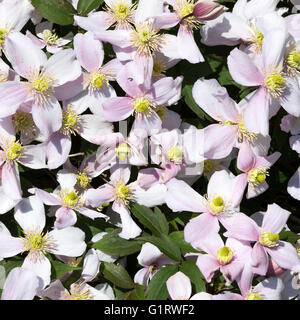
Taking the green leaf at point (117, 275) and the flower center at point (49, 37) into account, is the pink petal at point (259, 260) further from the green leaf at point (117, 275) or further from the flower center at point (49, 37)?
the flower center at point (49, 37)

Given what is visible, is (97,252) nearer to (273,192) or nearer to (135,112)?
(135,112)

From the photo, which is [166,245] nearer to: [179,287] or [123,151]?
[179,287]

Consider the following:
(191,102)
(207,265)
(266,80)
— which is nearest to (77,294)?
(207,265)

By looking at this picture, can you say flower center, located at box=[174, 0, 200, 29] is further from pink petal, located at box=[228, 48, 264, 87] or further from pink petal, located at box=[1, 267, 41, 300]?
pink petal, located at box=[1, 267, 41, 300]

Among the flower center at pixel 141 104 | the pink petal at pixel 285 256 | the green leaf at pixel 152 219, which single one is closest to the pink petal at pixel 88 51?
the flower center at pixel 141 104

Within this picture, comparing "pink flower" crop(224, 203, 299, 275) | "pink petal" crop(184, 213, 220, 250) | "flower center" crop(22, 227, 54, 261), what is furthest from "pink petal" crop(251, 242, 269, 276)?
"flower center" crop(22, 227, 54, 261)
